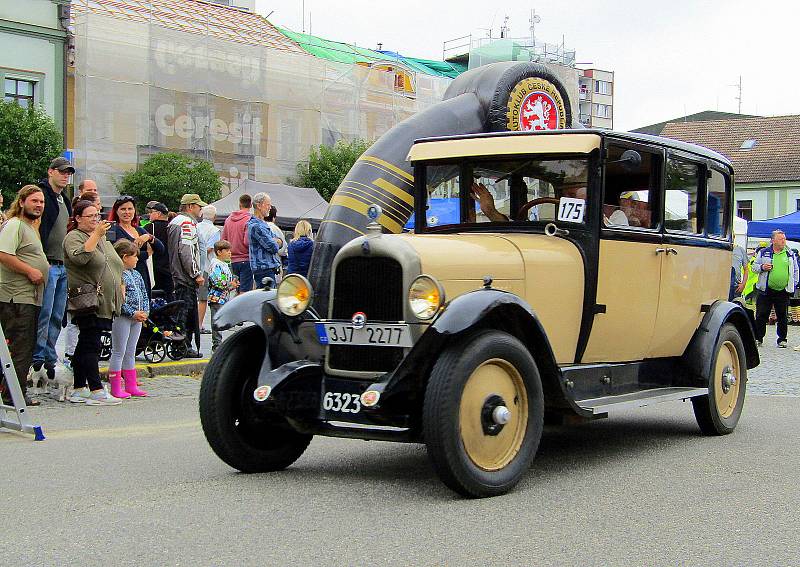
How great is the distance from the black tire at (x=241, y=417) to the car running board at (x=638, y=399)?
73.2 inches

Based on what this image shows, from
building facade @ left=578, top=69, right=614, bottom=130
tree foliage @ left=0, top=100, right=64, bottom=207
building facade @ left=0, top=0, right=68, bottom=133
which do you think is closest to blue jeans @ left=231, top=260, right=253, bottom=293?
tree foliage @ left=0, top=100, right=64, bottom=207

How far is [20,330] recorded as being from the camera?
8781 mm

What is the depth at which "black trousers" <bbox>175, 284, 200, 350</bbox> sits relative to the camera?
40.7ft

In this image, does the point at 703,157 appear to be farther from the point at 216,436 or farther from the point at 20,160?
the point at 20,160

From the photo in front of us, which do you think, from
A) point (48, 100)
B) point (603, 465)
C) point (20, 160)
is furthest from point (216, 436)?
point (48, 100)

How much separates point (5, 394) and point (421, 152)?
4313mm

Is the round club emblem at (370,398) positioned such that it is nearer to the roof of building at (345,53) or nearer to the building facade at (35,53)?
the building facade at (35,53)

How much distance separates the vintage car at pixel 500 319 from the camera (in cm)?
574

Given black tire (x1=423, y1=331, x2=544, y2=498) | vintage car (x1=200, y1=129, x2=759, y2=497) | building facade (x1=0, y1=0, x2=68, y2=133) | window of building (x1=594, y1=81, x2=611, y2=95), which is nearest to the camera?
black tire (x1=423, y1=331, x2=544, y2=498)

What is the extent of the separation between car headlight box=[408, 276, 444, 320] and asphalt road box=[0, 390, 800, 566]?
100 centimetres

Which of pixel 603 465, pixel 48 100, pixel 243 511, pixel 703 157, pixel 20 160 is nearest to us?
pixel 243 511

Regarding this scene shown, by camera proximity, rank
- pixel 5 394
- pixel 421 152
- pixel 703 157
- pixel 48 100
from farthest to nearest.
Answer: pixel 48 100, pixel 5 394, pixel 703 157, pixel 421 152

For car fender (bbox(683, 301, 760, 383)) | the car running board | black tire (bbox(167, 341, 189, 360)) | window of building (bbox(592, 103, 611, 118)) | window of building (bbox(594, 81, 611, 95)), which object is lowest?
black tire (bbox(167, 341, 189, 360))

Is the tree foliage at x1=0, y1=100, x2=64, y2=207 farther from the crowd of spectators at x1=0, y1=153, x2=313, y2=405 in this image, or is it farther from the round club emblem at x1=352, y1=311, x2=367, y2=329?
the round club emblem at x1=352, y1=311, x2=367, y2=329
